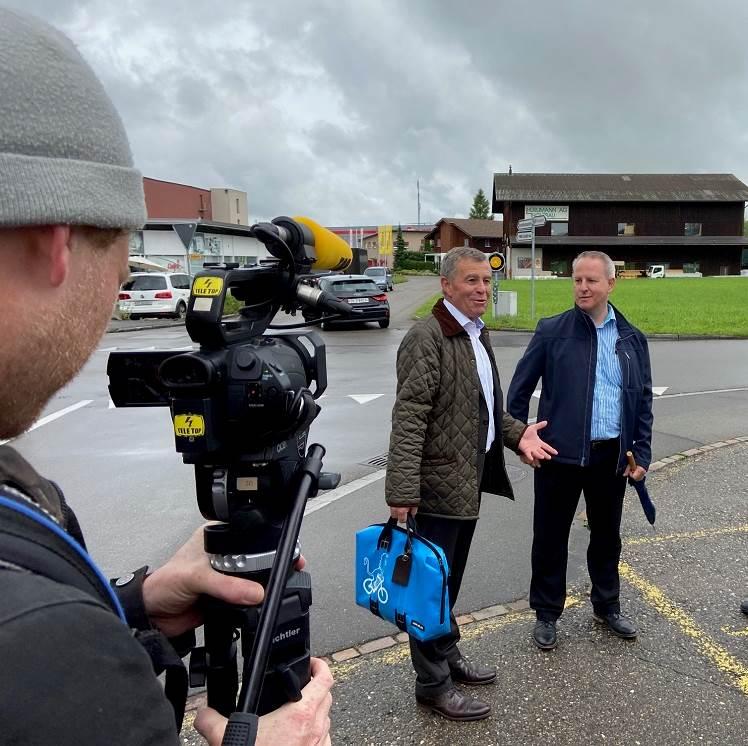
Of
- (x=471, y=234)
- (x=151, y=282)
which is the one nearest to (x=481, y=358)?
(x=151, y=282)

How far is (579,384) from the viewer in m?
3.60

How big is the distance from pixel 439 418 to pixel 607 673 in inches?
57.0

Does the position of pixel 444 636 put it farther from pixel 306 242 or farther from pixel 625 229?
pixel 625 229

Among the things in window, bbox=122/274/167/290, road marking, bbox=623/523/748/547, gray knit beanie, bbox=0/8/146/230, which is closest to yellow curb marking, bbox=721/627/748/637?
road marking, bbox=623/523/748/547

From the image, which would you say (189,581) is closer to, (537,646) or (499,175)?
(537,646)

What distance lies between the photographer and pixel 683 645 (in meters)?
3.35

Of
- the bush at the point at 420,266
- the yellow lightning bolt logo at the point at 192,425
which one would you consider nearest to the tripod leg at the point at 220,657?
the yellow lightning bolt logo at the point at 192,425

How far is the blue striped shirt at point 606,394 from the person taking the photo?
3609mm

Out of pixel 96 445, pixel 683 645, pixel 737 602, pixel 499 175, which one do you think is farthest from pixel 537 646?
pixel 499 175

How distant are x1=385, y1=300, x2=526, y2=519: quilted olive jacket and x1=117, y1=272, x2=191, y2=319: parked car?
20.9 meters

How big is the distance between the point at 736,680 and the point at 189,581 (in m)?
2.86

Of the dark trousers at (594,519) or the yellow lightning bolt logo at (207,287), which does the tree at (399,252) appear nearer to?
the dark trousers at (594,519)

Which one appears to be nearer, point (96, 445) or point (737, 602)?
point (737, 602)

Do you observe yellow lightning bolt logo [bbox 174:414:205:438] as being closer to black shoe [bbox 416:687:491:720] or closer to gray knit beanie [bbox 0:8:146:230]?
gray knit beanie [bbox 0:8:146:230]
